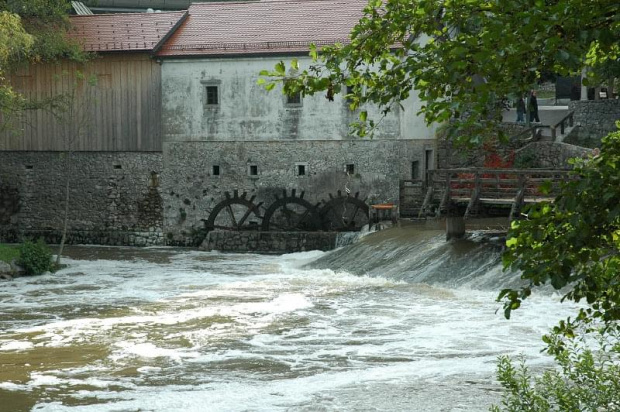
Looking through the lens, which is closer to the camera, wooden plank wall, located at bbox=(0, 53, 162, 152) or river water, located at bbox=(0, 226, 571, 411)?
river water, located at bbox=(0, 226, 571, 411)

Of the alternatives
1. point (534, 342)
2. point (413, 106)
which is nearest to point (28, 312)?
point (534, 342)

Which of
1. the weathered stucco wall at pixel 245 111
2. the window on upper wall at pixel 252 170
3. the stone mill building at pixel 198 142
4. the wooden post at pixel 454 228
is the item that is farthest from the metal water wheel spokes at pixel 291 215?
the wooden post at pixel 454 228

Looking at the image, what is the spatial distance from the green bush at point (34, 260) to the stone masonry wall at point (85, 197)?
4.49 m

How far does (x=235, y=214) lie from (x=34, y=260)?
5.49m

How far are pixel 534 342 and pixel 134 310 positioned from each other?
20.6 ft

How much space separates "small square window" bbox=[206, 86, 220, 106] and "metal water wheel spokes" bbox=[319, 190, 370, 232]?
12.3ft

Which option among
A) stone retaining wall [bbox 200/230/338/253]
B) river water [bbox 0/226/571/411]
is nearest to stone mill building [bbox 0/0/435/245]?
stone retaining wall [bbox 200/230/338/253]

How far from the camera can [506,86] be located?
449 centimetres

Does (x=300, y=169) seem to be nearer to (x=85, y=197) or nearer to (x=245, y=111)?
(x=245, y=111)

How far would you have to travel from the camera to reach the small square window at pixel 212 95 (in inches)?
932

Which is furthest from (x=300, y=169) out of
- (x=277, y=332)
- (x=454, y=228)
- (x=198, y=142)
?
(x=277, y=332)

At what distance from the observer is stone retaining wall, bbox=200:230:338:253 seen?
→ 21.8 m

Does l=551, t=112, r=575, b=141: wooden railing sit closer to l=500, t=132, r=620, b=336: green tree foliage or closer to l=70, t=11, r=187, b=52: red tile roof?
l=70, t=11, r=187, b=52: red tile roof

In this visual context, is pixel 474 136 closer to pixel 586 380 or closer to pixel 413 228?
pixel 586 380
